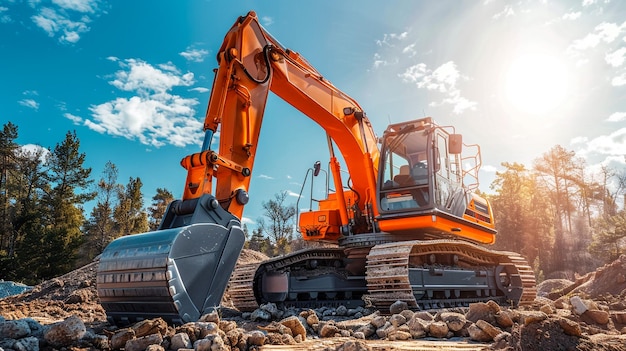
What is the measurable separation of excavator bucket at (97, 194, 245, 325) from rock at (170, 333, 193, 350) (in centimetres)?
82

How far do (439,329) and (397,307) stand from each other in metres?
2.01

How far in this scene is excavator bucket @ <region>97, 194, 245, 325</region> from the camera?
436 cm

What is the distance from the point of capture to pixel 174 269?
4.37 meters

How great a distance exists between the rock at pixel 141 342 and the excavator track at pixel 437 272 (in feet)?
13.7

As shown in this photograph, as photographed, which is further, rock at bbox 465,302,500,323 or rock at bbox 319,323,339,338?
rock at bbox 465,302,500,323

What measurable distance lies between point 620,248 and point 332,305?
64.7 ft

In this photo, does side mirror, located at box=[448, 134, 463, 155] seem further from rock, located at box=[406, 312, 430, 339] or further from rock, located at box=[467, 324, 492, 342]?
rock, located at box=[467, 324, 492, 342]

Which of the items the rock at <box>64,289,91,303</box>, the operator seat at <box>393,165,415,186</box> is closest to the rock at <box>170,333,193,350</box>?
the operator seat at <box>393,165,415,186</box>

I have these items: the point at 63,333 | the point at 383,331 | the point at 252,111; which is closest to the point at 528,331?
the point at 383,331

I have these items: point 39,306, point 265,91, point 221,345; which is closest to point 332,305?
point 265,91

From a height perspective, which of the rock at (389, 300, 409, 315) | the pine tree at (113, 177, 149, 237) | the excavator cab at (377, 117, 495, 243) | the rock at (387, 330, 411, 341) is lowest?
the rock at (387, 330, 411, 341)

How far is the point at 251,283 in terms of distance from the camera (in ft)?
26.5

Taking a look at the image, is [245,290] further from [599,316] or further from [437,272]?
[599,316]

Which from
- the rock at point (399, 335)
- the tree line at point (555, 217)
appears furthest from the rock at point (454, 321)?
the tree line at point (555, 217)
